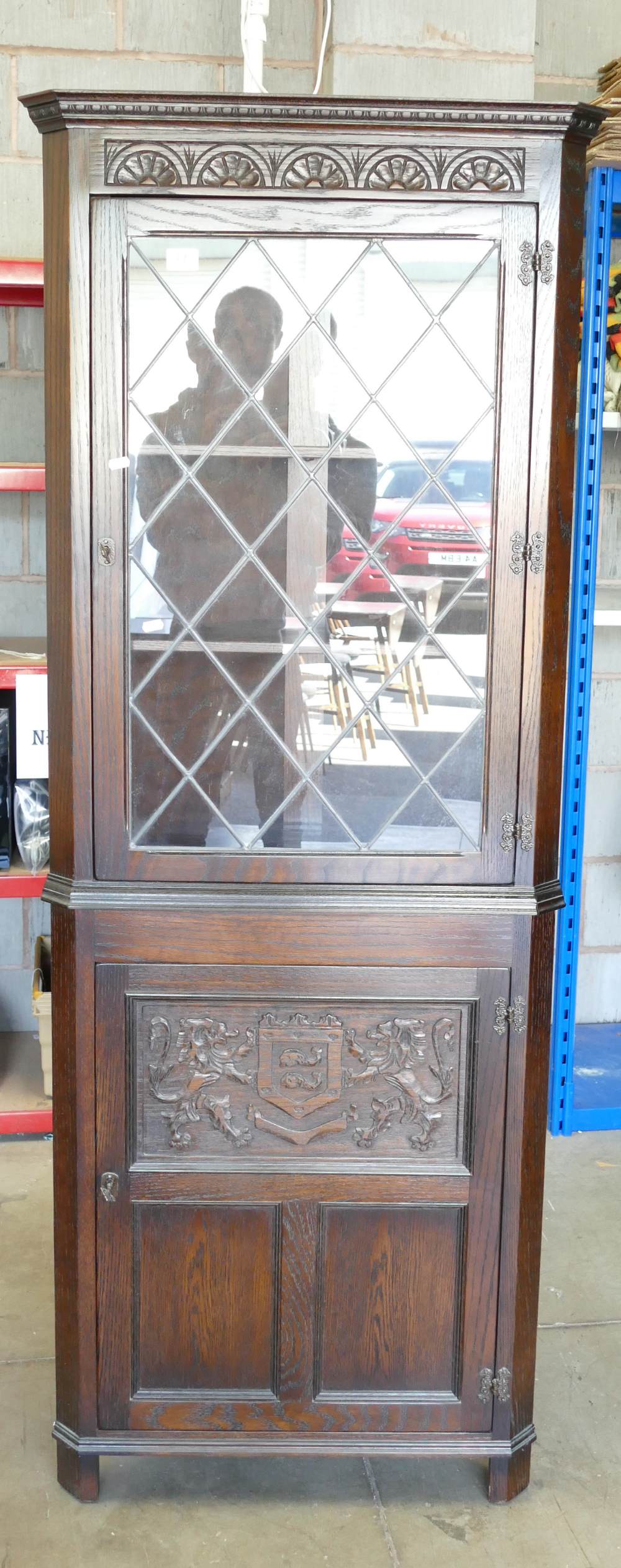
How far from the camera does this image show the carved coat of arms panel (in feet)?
6.27

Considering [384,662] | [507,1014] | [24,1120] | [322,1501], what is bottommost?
[322,1501]

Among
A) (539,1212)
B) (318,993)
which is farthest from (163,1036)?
(539,1212)

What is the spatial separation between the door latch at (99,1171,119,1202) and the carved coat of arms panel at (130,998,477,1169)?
1.8 inches

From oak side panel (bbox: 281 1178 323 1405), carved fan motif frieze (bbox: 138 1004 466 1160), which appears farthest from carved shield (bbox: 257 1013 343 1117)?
oak side panel (bbox: 281 1178 323 1405)

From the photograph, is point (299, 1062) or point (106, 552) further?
point (299, 1062)

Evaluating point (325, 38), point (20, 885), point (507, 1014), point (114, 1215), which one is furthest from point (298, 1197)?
point (325, 38)

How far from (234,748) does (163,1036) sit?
0.45m

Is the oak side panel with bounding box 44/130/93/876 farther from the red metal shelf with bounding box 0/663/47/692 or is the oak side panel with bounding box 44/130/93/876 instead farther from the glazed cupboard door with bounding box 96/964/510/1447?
the red metal shelf with bounding box 0/663/47/692

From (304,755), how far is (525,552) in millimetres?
430

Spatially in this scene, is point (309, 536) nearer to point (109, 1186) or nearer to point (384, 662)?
point (384, 662)

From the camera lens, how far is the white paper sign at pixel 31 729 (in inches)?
117

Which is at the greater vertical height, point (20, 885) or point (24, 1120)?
point (20, 885)

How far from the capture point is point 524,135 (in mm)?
1713

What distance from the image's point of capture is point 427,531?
1.82m
